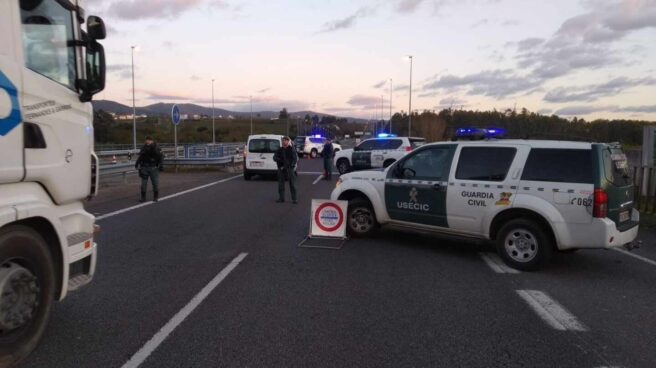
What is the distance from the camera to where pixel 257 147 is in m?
22.5

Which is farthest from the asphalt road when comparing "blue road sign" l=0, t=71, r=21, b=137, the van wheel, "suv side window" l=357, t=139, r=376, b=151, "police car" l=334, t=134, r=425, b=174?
"suv side window" l=357, t=139, r=376, b=151

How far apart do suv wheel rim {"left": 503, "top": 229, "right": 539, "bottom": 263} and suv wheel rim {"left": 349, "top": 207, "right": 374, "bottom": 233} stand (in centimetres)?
264

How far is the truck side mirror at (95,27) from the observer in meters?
4.87

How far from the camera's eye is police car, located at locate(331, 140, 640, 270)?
703 cm

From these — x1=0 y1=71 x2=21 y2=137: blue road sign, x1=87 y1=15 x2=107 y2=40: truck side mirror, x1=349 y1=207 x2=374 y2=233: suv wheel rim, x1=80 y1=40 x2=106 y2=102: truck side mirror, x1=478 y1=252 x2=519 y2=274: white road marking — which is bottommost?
x1=478 y1=252 x2=519 y2=274: white road marking

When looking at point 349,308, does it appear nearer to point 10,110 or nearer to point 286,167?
point 10,110

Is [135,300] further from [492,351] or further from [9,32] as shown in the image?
[492,351]

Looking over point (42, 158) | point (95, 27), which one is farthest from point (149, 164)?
point (42, 158)

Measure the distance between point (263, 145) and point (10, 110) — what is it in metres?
18.8

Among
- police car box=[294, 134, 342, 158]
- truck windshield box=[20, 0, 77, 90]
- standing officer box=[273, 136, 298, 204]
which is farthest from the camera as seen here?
police car box=[294, 134, 342, 158]

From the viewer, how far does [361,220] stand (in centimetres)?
967

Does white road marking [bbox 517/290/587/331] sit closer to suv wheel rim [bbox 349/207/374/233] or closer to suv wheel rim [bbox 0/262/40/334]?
suv wheel rim [bbox 349/207/374/233]

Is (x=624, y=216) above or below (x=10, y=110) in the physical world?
below

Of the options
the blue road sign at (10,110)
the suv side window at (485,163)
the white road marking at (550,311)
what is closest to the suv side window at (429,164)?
the suv side window at (485,163)
